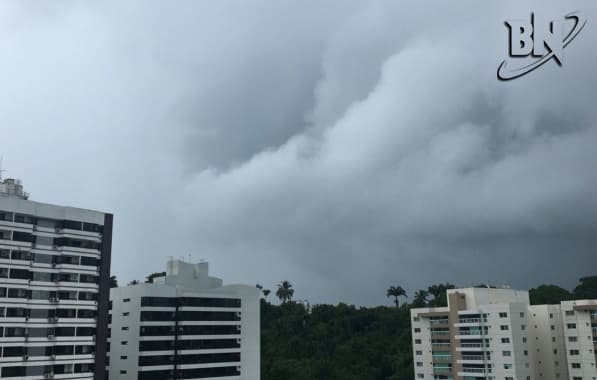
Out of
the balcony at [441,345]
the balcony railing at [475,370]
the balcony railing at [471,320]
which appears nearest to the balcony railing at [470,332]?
the balcony railing at [471,320]

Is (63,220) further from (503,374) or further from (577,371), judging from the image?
(577,371)

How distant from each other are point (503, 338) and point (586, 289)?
217 feet

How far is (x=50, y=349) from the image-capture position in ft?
208

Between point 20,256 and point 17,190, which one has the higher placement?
point 17,190

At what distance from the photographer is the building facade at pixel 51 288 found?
200 feet

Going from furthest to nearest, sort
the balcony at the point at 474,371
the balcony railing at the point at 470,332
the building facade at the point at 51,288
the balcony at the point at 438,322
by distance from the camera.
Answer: the balcony at the point at 438,322, the balcony railing at the point at 470,332, the balcony at the point at 474,371, the building facade at the point at 51,288

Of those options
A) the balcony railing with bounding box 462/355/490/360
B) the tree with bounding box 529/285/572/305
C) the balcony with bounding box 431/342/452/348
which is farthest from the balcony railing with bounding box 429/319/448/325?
the tree with bounding box 529/285/572/305

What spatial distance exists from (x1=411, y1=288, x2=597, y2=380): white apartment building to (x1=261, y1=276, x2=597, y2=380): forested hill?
22.8 m

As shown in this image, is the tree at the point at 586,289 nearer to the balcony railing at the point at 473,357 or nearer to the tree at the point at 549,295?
the tree at the point at 549,295

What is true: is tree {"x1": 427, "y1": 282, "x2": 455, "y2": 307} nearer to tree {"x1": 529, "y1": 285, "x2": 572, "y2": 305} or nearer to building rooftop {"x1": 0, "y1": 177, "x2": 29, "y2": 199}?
tree {"x1": 529, "y1": 285, "x2": 572, "y2": 305}

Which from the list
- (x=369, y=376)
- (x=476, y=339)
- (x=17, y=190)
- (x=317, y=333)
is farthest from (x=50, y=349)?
(x=317, y=333)

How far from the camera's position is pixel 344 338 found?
139 meters

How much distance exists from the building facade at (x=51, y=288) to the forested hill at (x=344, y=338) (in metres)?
47.6

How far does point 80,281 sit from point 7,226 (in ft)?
35.4
